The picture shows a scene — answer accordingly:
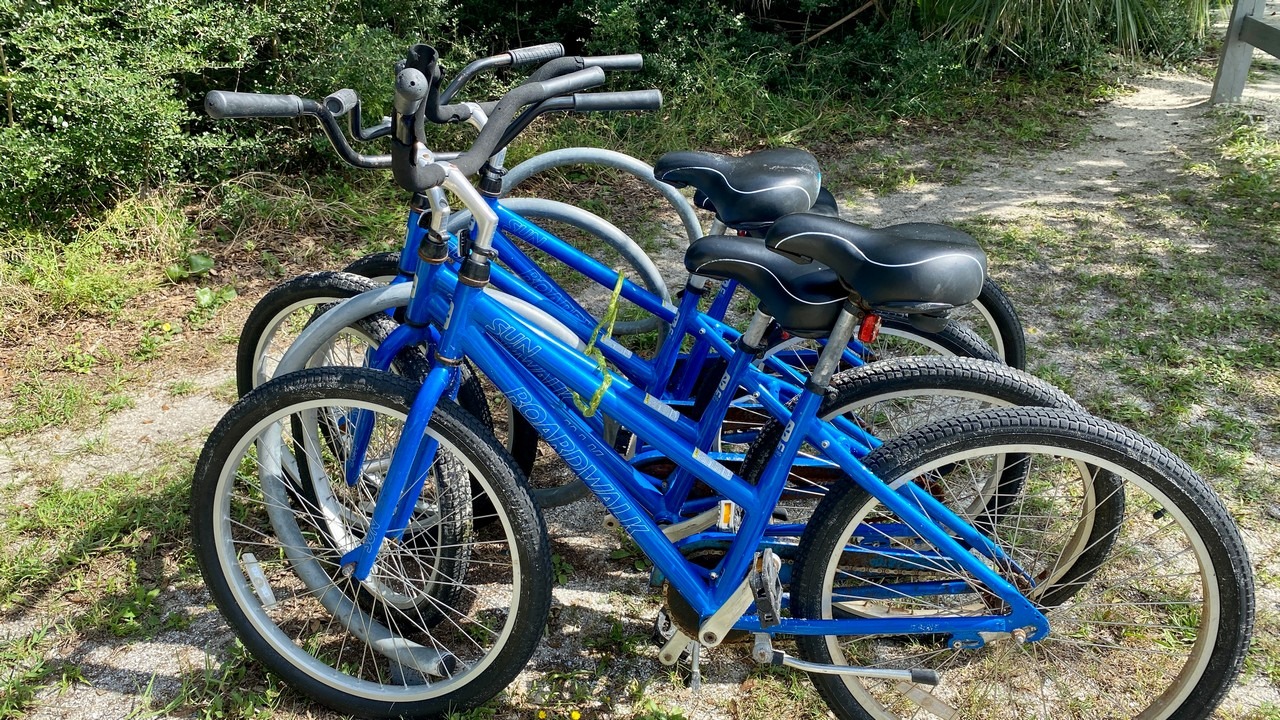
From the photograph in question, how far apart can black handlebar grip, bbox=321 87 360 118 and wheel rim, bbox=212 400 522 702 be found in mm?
611

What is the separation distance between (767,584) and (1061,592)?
0.87 m

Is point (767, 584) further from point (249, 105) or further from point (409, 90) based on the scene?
point (249, 105)

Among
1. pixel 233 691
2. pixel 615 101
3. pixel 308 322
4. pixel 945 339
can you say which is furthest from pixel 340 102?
pixel 945 339

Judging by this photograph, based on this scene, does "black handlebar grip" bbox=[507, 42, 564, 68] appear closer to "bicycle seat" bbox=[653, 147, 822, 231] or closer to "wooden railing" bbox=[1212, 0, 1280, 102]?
"bicycle seat" bbox=[653, 147, 822, 231]

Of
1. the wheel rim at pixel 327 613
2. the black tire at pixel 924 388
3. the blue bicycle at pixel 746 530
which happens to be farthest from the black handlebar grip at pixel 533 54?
the black tire at pixel 924 388

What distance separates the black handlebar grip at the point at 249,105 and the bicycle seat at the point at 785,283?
34.5 inches

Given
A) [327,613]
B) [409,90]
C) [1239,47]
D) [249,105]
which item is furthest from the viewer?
[1239,47]

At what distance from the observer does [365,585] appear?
2383mm

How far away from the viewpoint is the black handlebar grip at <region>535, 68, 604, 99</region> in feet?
6.10

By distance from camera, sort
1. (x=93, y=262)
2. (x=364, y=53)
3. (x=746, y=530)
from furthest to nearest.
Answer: (x=364, y=53) < (x=93, y=262) < (x=746, y=530)

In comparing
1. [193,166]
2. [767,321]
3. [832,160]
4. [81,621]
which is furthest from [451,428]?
[832,160]

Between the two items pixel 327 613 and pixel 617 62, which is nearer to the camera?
pixel 617 62

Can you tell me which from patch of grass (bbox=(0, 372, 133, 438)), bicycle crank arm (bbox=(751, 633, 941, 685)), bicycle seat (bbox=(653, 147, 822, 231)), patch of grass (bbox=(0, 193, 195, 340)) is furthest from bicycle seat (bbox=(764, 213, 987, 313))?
patch of grass (bbox=(0, 193, 195, 340))

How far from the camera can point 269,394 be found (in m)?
2.05
